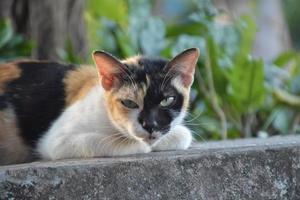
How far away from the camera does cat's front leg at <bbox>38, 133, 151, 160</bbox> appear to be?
3.46 metres

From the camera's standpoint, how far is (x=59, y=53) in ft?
20.7

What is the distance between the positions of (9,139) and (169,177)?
1.14m

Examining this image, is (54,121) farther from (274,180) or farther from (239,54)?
(239,54)

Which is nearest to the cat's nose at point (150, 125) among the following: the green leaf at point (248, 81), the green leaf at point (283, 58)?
the green leaf at point (248, 81)

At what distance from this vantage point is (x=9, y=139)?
3.78 m

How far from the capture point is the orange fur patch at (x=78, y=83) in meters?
3.84

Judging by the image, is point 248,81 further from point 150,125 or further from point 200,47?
point 150,125

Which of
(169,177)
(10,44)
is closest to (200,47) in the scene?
(10,44)

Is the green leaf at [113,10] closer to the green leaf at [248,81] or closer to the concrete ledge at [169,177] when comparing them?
the green leaf at [248,81]

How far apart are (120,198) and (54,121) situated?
3.18 ft

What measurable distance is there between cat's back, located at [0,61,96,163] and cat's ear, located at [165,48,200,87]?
1.77 feet

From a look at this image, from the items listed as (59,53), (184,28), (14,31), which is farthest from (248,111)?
(14,31)

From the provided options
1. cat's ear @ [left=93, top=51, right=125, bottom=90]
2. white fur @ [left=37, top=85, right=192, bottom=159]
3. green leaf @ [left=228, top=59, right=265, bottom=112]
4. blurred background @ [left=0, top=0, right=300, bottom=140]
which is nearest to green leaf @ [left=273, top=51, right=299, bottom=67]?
blurred background @ [left=0, top=0, right=300, bottom=140]

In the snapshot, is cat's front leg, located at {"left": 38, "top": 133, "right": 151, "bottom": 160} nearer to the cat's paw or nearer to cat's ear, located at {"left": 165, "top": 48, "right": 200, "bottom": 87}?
the cat's paw
